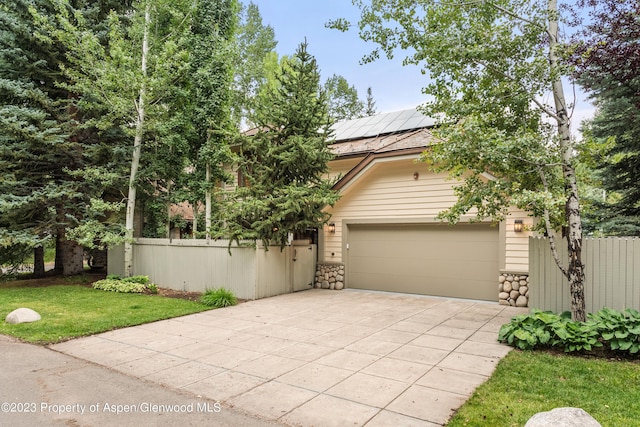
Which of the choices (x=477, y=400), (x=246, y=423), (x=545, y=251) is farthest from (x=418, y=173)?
(x=246, y=423)

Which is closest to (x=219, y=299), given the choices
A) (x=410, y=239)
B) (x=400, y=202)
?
(x=410, y=239)

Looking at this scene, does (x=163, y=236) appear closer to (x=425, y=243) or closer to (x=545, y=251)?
(x=425, y=243)

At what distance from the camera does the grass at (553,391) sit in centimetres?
341

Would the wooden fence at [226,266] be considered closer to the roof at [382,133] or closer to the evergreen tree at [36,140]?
the evergreen tree at [36,140]

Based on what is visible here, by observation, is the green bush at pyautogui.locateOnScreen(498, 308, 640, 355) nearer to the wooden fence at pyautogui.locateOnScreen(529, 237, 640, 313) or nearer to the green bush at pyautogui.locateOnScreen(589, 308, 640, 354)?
the green bush at pyautogui.locateOnScreen(589, 308, 640, 354)

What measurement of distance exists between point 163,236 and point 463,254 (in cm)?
1017

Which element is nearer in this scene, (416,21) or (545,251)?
(416,21)

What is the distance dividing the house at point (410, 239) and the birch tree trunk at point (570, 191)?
2460 millimetres

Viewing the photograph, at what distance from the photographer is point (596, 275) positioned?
21.5 ft

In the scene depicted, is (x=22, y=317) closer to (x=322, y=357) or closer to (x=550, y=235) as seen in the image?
(x=322, y=357)

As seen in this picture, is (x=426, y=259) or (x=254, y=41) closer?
(x=426, y=259)

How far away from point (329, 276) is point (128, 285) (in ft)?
18.4

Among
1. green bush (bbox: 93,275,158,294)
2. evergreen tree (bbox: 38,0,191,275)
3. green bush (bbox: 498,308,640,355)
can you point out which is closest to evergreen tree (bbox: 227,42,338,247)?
green bush (bbox: 93,275,158,294)

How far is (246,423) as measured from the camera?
3393 millimetres
